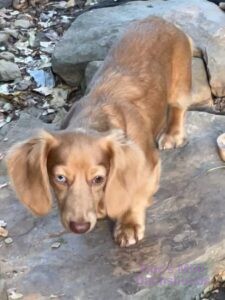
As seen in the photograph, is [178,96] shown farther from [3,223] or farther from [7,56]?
[7,56]

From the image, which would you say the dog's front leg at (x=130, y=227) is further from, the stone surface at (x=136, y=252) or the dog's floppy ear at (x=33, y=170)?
the dog's floppy ear at (x=33, y=170)

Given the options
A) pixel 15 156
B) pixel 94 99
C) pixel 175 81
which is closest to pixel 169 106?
pixel 175 81

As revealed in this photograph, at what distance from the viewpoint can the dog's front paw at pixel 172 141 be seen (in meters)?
4.69

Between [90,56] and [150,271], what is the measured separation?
2.53 m

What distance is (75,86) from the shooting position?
603cm

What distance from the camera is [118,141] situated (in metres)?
3.53

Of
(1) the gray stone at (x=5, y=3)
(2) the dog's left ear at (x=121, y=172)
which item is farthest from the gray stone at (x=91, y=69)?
(1) the gray stone at (x=5, y=3)

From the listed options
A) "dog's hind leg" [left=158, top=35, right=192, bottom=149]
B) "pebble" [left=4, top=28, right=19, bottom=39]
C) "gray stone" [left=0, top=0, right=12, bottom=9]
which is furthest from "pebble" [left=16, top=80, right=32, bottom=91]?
"dog's hind leg" [left=158, top=35, right=192, bottom=149]

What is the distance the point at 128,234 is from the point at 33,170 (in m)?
0.74

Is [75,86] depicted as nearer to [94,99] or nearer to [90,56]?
[90,56]

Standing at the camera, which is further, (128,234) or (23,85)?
(23,85)

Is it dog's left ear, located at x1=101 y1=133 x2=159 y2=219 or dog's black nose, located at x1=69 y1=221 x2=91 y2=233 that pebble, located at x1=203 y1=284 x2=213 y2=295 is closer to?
dog's left ear, located at x1=101 y1=133 x2=159 y2=219

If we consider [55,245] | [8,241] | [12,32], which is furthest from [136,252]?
[12,32]

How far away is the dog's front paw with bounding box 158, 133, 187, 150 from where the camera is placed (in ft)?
15.4
